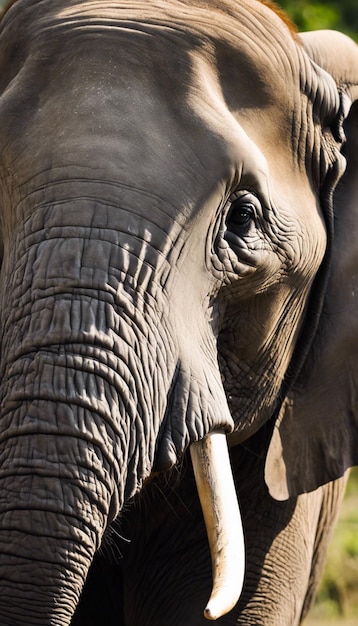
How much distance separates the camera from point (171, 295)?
137 inches

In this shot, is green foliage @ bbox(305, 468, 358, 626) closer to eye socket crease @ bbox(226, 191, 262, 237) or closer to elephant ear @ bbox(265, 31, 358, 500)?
elephant ear @ bbox(265, 31, 358, 500)

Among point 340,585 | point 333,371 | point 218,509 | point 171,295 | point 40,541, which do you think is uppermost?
point 171,295

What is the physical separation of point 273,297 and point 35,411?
0.96 metres

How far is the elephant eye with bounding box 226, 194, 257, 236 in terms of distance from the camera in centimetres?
371

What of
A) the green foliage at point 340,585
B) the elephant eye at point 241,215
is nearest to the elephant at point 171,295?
the elephant eye at point 241,215

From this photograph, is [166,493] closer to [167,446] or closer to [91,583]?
[91,583]

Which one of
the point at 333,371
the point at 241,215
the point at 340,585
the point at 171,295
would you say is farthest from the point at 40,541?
the point at 340,585

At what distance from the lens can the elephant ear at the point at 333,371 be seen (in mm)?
4266

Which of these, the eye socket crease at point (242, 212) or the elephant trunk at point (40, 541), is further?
the eye socket crease at point (242, 212)

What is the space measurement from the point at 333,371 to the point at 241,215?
82 centimetres

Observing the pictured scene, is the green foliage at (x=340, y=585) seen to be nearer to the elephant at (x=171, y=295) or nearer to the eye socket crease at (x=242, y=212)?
the elephant at (x=171, y=295)

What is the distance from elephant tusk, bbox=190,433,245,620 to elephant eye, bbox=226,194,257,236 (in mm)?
547

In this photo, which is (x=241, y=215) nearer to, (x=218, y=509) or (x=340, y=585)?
(x=218, y=509)

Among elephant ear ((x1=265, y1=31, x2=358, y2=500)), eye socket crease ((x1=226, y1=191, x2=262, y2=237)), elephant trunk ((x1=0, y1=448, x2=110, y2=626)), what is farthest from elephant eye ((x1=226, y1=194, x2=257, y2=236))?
elephant trunk ((x1=0, y1=448, x2=110, y2=626))
